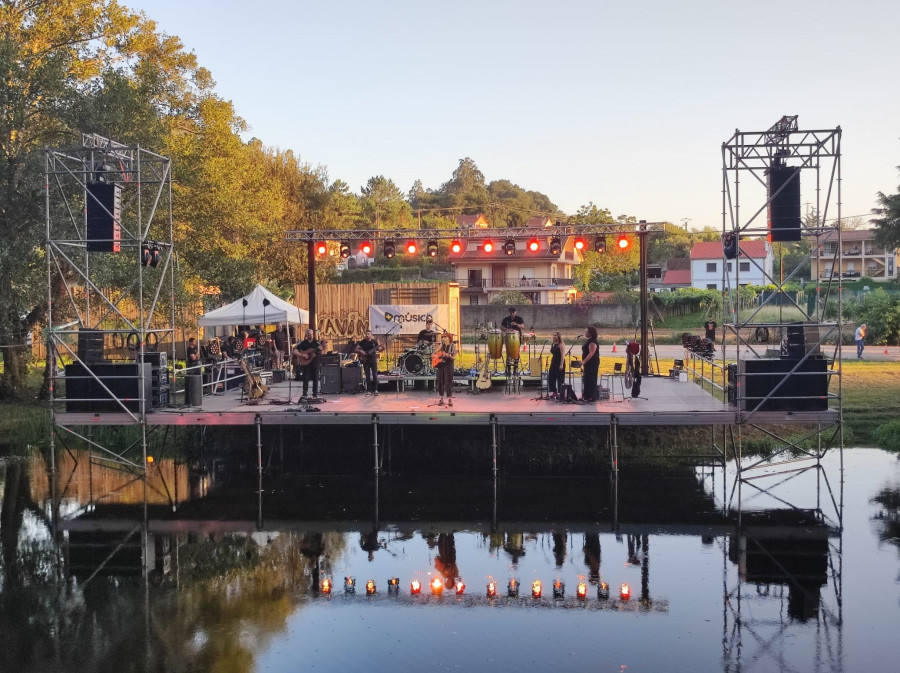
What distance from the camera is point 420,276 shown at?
6347 cm

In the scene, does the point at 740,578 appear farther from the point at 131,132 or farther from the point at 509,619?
the point at 131,132

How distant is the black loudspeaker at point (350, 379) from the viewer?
2005 cm

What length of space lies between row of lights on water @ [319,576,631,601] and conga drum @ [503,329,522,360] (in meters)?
8.11

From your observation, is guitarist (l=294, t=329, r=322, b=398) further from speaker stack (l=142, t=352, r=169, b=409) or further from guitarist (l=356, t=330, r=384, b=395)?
speaker stack (l=142, t=352, r=169, b=409)

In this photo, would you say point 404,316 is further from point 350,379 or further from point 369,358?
point 369,358

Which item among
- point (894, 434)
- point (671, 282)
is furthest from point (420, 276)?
point (894, 434)

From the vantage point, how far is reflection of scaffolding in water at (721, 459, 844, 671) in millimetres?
9000

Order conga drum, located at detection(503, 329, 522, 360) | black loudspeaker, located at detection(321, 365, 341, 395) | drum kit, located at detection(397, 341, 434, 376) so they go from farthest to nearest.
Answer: drum kit, located at detection(397, 341, 434, 376) → black loudspeaker, located at detection(321, 365, 341, 395) → conga drum, located at detection(503, 329, 522, 360)

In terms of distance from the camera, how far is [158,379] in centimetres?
1709

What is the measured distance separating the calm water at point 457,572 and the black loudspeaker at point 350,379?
10.4 feet

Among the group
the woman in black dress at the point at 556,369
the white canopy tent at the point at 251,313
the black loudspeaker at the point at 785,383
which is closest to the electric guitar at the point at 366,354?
the woman in black dress at the point at 556,369

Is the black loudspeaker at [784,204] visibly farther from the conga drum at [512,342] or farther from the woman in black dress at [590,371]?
the conga drum at [512,342]

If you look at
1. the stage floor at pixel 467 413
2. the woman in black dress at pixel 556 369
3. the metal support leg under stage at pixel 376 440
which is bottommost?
the metal support leg under stage at pixel 376 440

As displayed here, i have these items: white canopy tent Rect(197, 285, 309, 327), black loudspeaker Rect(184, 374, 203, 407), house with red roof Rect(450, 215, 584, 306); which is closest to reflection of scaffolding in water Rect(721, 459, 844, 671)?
black loudspeaker Rect(184, 374, 203, 407)
